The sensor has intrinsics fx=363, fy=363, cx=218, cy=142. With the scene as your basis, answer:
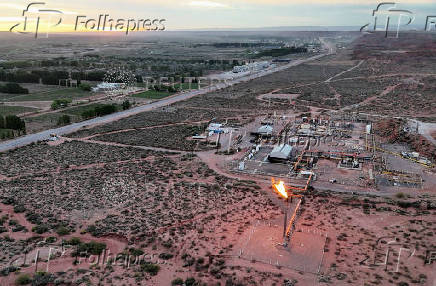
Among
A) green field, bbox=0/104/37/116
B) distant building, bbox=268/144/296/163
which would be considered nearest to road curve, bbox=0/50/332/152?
green field, bbox=0/104/37/116

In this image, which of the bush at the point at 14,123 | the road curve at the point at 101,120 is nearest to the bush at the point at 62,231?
the road curve at the point at 101,120

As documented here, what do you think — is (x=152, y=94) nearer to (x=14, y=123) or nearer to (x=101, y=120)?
(x=101, y=120)

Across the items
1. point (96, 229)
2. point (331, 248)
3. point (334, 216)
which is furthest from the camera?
point (334, 216)

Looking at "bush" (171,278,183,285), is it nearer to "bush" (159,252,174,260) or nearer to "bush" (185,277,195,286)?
"bush" (185,277,195,286)

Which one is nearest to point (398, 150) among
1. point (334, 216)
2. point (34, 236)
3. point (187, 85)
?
point (334, 216)

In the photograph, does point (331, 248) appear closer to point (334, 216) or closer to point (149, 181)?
point (334, 216)

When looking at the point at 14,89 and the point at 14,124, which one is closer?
the point at 14,124

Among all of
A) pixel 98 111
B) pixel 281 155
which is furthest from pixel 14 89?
Answer: pixel 281 155

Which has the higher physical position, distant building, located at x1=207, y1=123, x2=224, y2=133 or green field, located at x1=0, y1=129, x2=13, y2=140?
distant building, located at x1=207, y1=123, x2=224, y2=133

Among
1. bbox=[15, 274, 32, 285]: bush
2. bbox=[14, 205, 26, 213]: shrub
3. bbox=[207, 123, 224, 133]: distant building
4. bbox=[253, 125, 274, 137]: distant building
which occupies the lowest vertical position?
bbox=[15, 274, 32, 285]: bush
